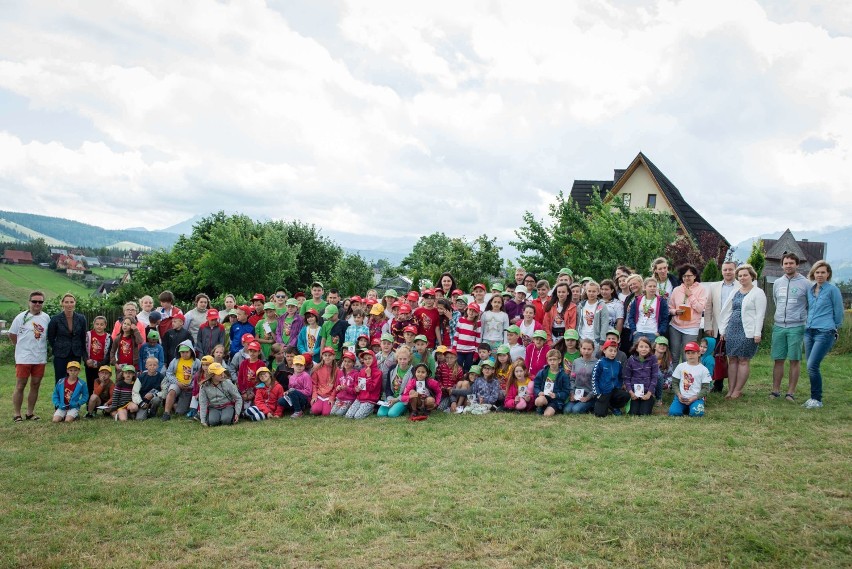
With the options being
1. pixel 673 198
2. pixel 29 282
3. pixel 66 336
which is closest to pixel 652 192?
pixel 673 198

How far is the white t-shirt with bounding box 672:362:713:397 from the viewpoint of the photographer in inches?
312

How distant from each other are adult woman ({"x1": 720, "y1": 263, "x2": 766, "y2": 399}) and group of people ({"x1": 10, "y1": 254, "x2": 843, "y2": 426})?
2cm

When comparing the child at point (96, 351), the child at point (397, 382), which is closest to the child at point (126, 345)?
the child at point (96, 351)

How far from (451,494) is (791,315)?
216 inches

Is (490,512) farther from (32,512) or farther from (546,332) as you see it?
(546,332)

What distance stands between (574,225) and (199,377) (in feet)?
41.4

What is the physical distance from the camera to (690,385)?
795cm

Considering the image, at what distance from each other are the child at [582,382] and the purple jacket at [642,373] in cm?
46

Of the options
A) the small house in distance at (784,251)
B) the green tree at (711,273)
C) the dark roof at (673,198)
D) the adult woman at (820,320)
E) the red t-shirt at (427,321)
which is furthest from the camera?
the small house in distance at (784,251)

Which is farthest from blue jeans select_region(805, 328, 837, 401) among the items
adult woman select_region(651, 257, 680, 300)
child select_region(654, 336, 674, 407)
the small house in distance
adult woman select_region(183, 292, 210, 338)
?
the small house in distance

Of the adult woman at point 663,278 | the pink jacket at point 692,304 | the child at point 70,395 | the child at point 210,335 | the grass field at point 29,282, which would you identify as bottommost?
the grass field at point 29,282

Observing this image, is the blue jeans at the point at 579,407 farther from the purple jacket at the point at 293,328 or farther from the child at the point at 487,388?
the purple jacket at the point at 293,328

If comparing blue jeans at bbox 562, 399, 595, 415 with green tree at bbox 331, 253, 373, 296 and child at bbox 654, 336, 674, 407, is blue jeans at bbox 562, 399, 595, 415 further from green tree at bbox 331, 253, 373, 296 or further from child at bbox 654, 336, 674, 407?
green tree at bbox 331, 253, 373, 296

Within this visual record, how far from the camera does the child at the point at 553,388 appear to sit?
8562 mm
